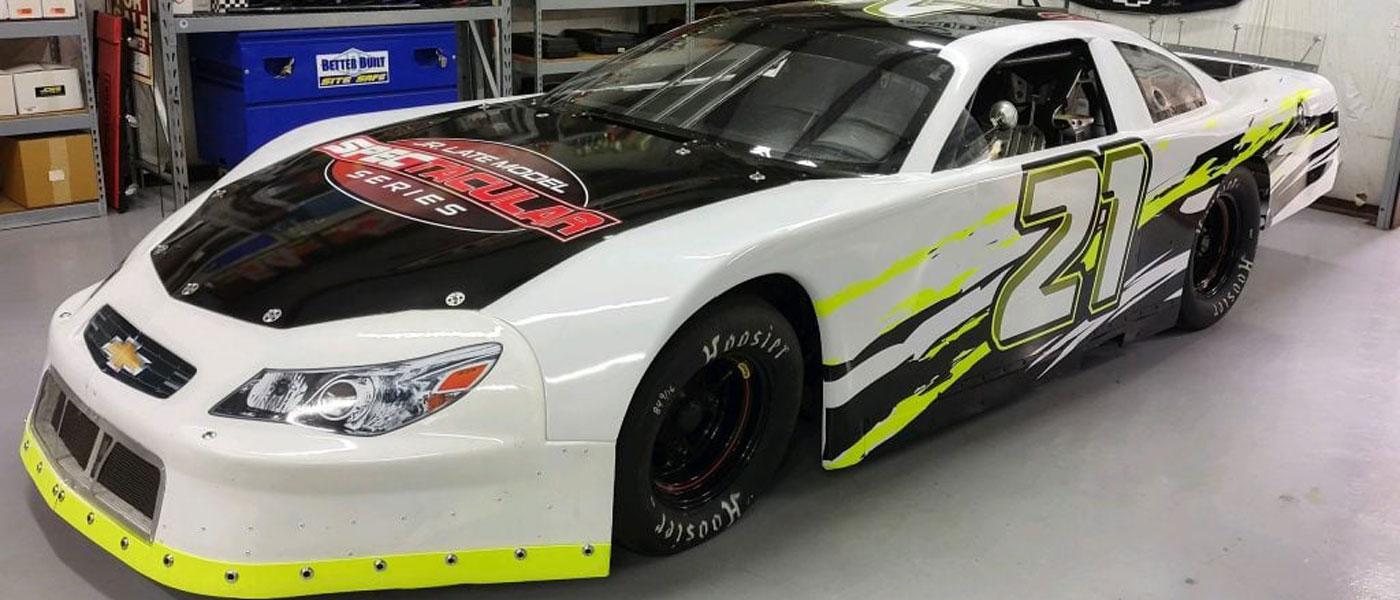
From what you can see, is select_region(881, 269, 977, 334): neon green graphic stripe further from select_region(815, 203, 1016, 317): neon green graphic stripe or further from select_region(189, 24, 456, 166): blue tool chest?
select_region(189, 24, 456, 166): blue tool chest

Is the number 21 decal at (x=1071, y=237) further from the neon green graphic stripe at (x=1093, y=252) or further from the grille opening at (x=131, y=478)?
the grille opening at (x=131, y=478)

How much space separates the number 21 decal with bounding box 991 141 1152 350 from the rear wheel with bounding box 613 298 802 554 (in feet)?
2.50

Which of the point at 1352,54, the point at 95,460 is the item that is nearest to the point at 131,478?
the point at 95,460

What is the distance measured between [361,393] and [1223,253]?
11.3 ft

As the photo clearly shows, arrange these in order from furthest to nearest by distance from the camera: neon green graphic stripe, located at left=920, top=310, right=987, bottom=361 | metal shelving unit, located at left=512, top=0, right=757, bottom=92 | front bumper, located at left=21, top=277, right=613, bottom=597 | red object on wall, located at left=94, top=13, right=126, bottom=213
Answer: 1. metal shelving unit, located at left=512, top=0, right=757, bottom=92
2. red object on wall, located at left=94, top=13, right=126, bottom=213
3. neon green graphic stripe, located at left=920, top=310, right=987, bottom=361
4. front bumper, located at left=21, top=277, right=613, bottom=597

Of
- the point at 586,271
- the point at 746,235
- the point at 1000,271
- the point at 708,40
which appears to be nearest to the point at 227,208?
the point at 586,271

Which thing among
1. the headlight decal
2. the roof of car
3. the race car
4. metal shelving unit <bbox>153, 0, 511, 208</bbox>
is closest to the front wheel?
the race car

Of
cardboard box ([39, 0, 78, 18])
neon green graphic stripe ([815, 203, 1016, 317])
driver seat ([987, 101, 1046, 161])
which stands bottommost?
neon green graphic stripe ([815, 203, 1016, 317])

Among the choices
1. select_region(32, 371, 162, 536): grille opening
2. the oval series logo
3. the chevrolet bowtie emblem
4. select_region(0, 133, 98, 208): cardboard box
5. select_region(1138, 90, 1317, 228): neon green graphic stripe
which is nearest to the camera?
select_region(32, 371, 162, 536): grille opening

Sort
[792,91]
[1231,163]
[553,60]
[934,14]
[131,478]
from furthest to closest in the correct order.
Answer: [553,60] < [1231,163] < [934,14] < [792,91] < [131,478]

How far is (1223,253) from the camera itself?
4.56 m

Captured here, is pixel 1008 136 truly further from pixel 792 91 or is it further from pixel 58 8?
pixel 58 8

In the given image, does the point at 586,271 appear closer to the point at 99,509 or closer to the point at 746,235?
the point at 746,235

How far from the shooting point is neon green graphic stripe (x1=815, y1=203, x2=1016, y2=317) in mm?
2826
